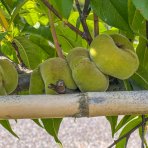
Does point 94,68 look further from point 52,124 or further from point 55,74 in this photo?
point 52,124

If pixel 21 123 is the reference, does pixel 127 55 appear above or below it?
above

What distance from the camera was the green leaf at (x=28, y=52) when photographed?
863 millimetres

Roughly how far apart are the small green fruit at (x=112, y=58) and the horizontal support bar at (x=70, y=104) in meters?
0.06

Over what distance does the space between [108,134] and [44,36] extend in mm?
3199

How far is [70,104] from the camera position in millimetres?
586

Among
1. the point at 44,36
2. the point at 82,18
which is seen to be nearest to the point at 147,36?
the point at 82,18

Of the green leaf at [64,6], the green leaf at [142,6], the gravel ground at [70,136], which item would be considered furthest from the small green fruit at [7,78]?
the gravel ground at [70,136]

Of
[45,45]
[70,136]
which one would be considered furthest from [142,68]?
[70,136]

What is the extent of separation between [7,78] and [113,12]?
0.57 feet

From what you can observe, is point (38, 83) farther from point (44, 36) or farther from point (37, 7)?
point (37, 7)

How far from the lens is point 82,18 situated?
2.37ft

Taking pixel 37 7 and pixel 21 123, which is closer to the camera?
pixel 37 7

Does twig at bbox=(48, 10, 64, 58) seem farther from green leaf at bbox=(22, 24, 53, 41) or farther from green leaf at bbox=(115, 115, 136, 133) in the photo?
green leaf at bbox=(115, 115, 136, 133)

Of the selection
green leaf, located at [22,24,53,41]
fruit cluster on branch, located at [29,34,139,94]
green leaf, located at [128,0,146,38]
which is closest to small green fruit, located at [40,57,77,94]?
fruit cluster on branch, located at [29,34,139,94]
